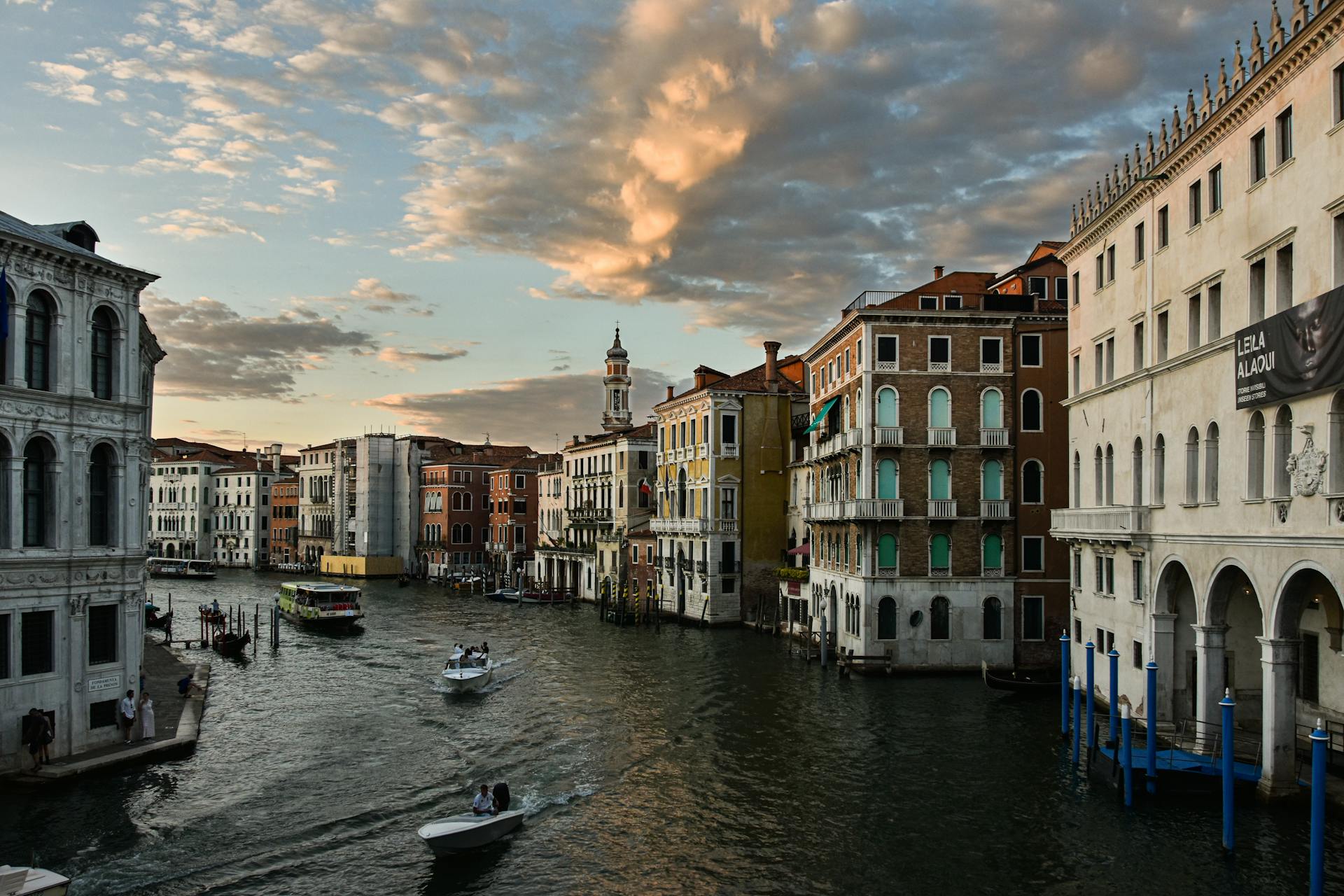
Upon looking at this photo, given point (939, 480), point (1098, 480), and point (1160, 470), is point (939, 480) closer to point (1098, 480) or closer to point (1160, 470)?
point (1098, 480)

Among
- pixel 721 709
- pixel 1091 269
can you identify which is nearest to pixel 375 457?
pixel 721 709

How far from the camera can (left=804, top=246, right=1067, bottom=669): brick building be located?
37031 mm

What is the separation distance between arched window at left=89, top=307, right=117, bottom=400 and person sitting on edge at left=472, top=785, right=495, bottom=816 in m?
12.0

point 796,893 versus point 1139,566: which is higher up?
point 1139,566

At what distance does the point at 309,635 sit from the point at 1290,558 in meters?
46.6

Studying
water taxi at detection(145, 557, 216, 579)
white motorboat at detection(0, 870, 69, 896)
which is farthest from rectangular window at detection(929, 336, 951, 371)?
water taxi at detection(145, 557, 216, 579)

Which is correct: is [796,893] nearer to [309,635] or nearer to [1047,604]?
[1047,604]

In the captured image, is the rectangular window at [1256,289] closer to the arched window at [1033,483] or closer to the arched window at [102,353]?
the arched window at [1033,483]

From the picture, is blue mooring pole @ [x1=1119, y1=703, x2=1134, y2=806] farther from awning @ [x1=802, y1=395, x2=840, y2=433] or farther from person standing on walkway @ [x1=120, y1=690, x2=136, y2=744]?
awning @ [x1=802, y1=395, x2=840, y2=433]

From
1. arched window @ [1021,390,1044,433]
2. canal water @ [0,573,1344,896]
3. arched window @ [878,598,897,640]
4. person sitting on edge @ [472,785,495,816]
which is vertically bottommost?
canal water @ [0,573,1344,896]

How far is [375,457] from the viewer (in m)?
101

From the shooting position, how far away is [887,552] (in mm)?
37344

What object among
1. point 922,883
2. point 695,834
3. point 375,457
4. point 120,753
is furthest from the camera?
point 375,457

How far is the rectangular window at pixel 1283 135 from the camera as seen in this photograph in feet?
65.5
